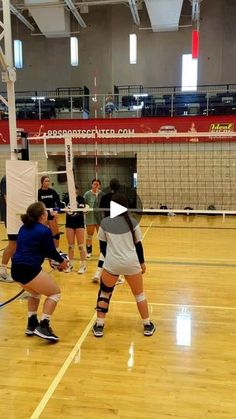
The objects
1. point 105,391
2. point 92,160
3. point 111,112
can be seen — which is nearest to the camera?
point 105,391

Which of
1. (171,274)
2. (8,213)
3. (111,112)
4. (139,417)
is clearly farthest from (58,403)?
(111,112)

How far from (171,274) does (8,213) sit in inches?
115

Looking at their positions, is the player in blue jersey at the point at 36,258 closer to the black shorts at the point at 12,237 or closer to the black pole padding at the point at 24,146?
the black shorts at the point at 12,237

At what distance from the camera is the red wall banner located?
13133 mm

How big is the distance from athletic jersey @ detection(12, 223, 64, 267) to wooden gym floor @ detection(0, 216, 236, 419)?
92cm

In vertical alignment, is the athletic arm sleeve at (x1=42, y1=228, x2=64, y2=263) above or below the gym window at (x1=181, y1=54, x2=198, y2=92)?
below

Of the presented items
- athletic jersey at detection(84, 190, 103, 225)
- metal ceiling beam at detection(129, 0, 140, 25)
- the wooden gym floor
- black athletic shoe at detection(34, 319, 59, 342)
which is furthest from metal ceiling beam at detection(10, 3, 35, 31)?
black athletic shoe at detection(34, 319, 59, 342)

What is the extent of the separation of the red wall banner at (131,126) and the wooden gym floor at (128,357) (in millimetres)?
8162

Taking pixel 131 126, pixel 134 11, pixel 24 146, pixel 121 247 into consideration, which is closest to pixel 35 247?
pixel 121 247

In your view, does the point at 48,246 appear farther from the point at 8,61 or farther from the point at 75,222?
the point at 8,61

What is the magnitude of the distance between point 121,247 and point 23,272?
1.03 meters

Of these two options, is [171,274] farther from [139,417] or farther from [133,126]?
[133,126]

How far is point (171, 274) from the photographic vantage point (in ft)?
21.0

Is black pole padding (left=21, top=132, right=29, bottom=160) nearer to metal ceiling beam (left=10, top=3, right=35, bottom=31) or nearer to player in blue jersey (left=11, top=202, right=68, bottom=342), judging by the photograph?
player in blue jersey (left=11, top=202, right=68, bottom=342)
